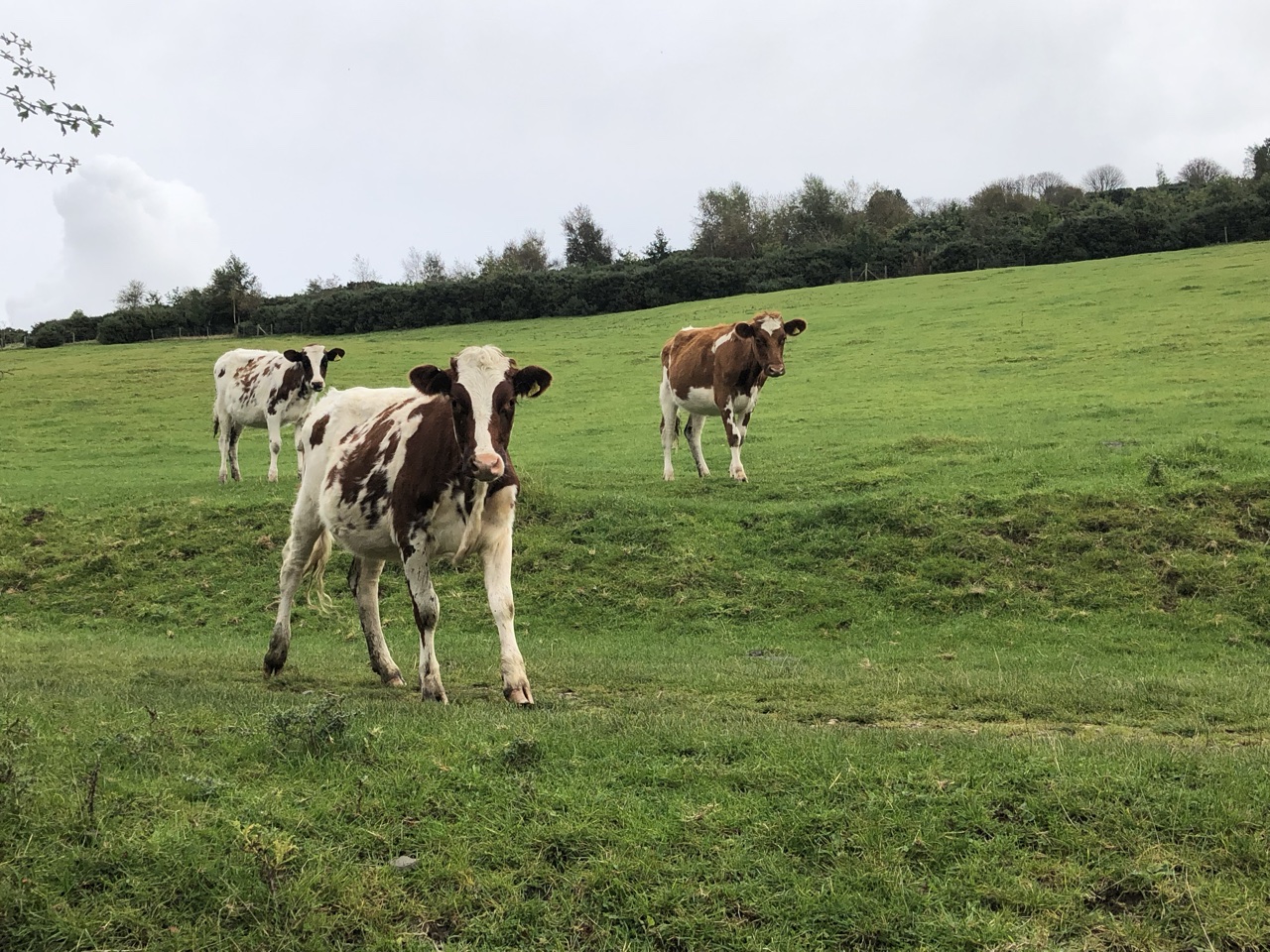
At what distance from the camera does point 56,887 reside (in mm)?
4293

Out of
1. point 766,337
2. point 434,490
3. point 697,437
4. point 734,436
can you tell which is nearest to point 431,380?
point 434,490

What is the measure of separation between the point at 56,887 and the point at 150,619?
10.9 meters

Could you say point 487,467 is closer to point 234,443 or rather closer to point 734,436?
point 734,436

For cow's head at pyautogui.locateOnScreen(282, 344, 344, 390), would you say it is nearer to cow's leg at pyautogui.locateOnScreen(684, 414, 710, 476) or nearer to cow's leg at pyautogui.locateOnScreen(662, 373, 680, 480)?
cow's leg at pyautogui.locateOnScreen(662, 373, 680, 480)

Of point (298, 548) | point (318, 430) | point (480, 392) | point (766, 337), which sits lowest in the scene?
point (298, 548)

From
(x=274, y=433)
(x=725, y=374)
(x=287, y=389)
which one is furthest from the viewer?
(x=287, y=389)

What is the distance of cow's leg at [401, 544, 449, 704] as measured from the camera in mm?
8117

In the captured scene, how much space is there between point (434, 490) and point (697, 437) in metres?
13.5

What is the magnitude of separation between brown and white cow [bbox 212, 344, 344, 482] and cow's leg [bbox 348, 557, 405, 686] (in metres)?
13.0

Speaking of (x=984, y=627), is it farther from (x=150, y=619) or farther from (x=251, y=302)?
(x=251, y=302)

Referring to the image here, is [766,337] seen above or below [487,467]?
above

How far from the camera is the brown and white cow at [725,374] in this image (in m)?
19.3

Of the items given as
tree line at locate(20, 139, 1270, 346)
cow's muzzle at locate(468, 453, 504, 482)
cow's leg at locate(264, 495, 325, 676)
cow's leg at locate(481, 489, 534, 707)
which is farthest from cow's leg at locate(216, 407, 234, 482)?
tree line at locate(20, 139, 1270, 346)

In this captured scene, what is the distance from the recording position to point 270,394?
23.2 metres
